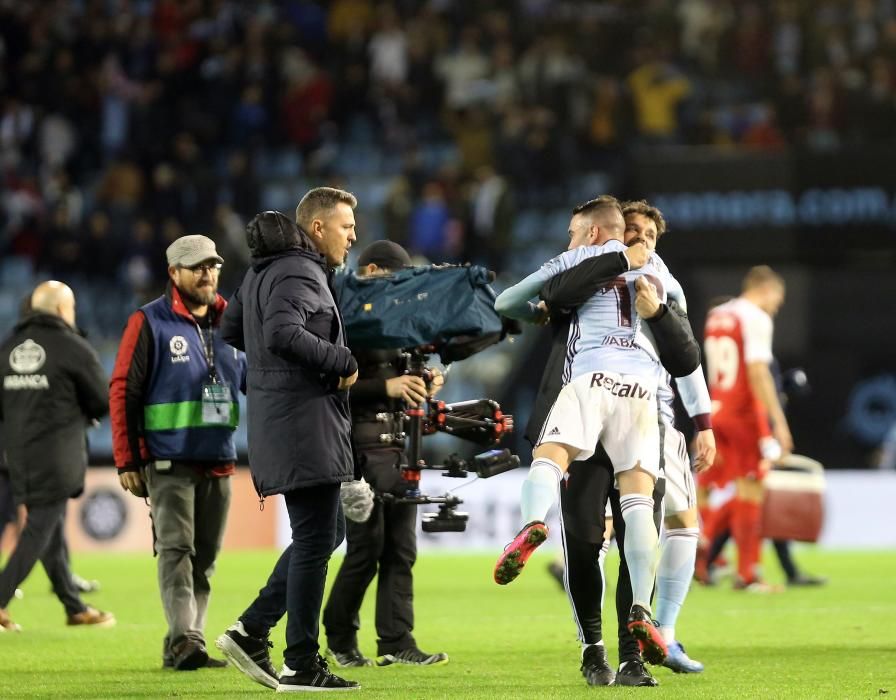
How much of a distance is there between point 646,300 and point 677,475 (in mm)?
1059

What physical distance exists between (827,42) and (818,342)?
19.5 ft

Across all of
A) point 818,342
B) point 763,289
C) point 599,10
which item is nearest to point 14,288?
point 599,10

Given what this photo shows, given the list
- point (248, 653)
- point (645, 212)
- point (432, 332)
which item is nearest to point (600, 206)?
point (645, 212)

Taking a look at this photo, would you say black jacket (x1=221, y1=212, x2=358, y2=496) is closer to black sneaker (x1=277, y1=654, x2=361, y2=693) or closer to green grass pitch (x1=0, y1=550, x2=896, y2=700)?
black sneaker (x1=277, y1=654, x2=361, y2=693)

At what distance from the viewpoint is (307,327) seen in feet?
23.0

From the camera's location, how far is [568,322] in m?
7.54

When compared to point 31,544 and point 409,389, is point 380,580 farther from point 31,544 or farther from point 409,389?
point 31,544

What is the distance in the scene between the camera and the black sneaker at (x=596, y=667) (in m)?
7.35

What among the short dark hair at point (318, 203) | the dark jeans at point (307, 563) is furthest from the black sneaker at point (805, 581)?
the short dark hair at point (318, 203)

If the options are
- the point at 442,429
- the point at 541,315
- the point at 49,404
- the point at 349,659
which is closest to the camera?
the point at 541,315

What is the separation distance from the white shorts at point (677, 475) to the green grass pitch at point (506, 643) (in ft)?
2.57

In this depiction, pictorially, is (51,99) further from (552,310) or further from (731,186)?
(552,310)

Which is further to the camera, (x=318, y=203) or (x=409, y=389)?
(x=409, y=389)

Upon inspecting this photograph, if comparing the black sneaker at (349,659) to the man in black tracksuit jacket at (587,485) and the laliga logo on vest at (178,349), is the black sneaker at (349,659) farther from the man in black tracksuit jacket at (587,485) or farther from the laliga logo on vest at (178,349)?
the laliga logo on vest at (178,349)
